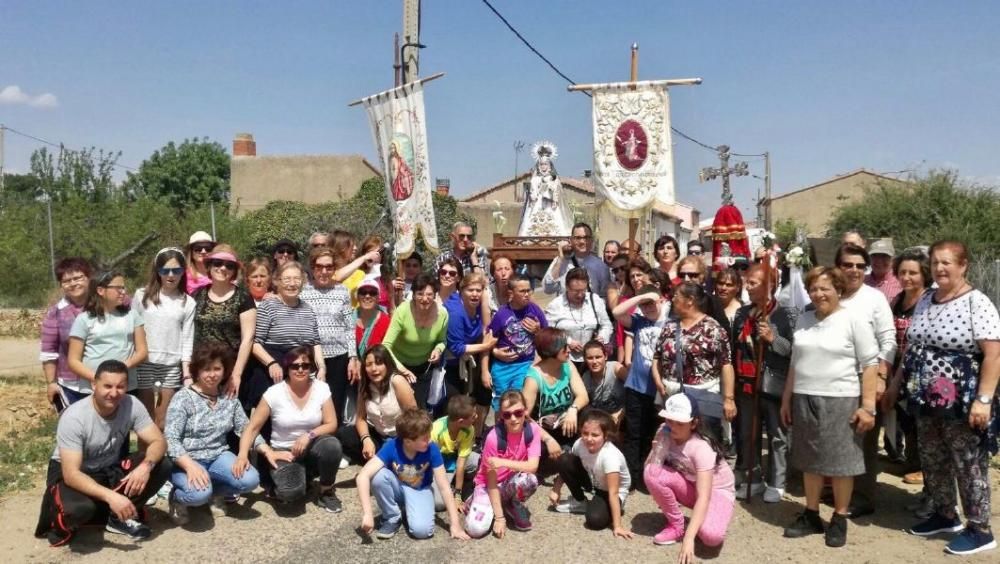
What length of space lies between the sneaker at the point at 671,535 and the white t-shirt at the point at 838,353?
1101 mm

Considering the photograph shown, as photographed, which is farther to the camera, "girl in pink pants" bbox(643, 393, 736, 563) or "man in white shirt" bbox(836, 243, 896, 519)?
"man in white shirt" bbox(836, 243, 896, 519)

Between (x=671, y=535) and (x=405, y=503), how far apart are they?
162cm

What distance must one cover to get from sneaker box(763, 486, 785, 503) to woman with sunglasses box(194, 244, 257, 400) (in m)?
3.68

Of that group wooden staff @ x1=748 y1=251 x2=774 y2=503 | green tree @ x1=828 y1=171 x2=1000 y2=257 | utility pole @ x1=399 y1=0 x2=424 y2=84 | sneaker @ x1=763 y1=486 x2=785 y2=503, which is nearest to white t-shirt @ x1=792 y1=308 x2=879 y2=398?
wooden staff @ x1=748 y1=251 x2=774 y2=503

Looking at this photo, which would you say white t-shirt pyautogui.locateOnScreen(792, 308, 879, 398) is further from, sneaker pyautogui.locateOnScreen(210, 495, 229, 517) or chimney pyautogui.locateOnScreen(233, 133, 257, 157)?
chimney pyautogui.locateOnScreen(233, 133, 257, 157)

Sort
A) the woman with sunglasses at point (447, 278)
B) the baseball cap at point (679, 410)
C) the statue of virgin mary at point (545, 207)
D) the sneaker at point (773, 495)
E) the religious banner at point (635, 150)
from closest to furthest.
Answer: the baseball cap at point (679, 410), the sneaker at point (773, 495), the woman with sunglasses at point (447, 278), the religious banner at point (635, 150), the statue of virgin mary at point (545, 207)

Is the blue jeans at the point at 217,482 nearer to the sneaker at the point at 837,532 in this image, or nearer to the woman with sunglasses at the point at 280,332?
the woman with sunglasses at the point at 280,332

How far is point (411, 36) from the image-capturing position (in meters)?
9.31

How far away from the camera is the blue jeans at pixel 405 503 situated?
4652 mm

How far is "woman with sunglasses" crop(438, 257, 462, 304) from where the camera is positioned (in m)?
5.98

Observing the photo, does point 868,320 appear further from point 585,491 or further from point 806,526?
point 585,491

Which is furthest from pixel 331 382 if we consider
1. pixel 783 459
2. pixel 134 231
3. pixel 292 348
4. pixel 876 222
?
pixel 876 222

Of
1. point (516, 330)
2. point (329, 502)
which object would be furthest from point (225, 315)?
point (516, 330)

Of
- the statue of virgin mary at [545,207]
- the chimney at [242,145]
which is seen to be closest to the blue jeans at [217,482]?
Answer: the statue of virgin mary at [545,207]
